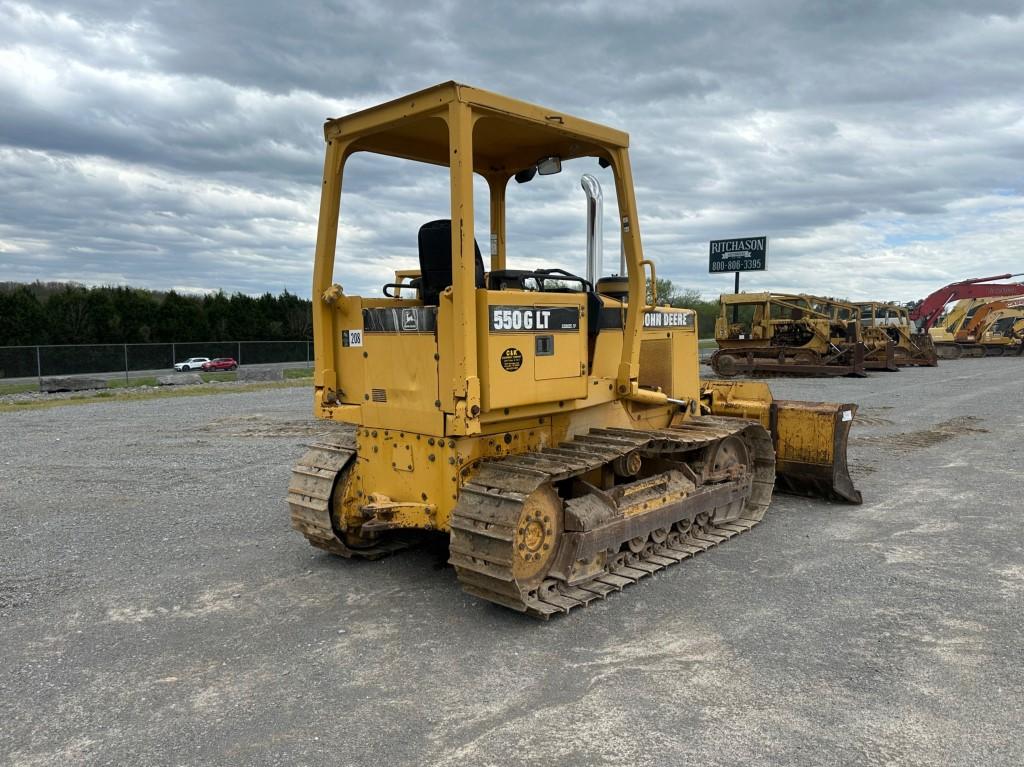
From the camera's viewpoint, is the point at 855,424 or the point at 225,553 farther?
the point at 855,424

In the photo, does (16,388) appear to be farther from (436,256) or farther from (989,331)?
(989,331)

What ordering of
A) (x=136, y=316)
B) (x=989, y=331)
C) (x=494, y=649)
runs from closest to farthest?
1. (x=494, y=649)
2. (x=989, y=331)
3. (x=136, y=316)

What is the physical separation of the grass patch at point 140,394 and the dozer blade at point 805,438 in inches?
599

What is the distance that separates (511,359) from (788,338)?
22.1 m

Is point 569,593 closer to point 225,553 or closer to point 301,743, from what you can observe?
point 301,743

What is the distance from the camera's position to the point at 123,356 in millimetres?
25969

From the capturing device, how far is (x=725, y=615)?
4770 mm

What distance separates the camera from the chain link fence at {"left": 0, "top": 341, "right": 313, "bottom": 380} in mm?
23202

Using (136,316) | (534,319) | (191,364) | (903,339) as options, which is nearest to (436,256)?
(534,319)

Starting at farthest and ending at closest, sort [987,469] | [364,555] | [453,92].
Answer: [987,469]
[364,555]
[453,92]

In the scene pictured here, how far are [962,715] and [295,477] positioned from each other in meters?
4.50

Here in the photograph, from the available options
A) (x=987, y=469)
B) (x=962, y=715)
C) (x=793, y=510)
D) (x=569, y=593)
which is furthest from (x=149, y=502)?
(x=987, y=469)

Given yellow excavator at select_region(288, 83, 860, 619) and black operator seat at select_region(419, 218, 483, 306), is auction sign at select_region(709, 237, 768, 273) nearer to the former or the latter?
yellow excavator at select_region(288, 83, 860, 619)

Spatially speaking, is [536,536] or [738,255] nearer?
[536,536]
